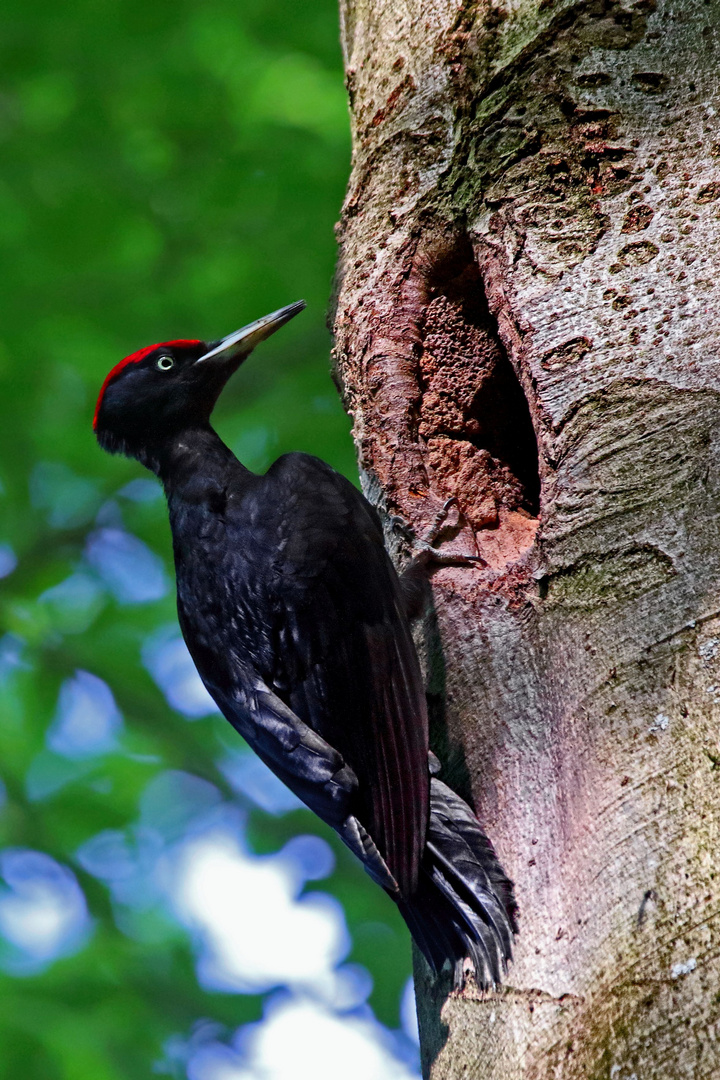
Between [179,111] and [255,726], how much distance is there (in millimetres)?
2901

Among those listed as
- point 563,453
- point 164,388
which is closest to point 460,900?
point 563,453

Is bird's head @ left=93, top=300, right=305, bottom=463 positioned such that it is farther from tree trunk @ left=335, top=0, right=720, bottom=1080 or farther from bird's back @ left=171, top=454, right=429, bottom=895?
tree trunk @ left=335, top=0, right=720, bottom=1080

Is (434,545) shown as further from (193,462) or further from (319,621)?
(193,462)

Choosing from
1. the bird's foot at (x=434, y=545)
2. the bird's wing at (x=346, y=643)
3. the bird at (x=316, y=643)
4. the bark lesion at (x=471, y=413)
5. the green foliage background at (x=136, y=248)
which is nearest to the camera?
the bird at (x=316, y=643)

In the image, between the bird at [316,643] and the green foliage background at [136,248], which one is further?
Result: the green foliage background at [136,248]

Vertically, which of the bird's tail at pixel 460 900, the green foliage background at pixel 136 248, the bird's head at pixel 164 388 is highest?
the green foliage background at pixel 136 248

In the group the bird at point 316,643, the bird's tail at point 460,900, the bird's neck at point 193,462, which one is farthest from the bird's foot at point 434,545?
the bird's neck at point 193,462

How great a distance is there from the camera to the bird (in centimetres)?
189

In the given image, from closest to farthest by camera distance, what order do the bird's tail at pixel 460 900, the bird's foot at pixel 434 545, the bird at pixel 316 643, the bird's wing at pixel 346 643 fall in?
the bird's tail at pixel 460 900, the bird at pixel 316 643, the bird's wing at pixel 346 643, the bird's foot at pixel 434 545

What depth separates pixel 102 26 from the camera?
4145mm

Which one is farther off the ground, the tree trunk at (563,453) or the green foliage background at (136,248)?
the green foliage background at (136,248)

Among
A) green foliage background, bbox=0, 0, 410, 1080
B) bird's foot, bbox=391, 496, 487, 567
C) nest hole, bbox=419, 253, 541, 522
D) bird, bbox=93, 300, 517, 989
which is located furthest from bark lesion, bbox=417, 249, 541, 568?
green foliage background, bbox=0, 0, 410, 1080

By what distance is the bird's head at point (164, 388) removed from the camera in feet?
10.6

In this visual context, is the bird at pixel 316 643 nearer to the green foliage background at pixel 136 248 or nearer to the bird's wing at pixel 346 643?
the bird's wing at pixel 346 643
